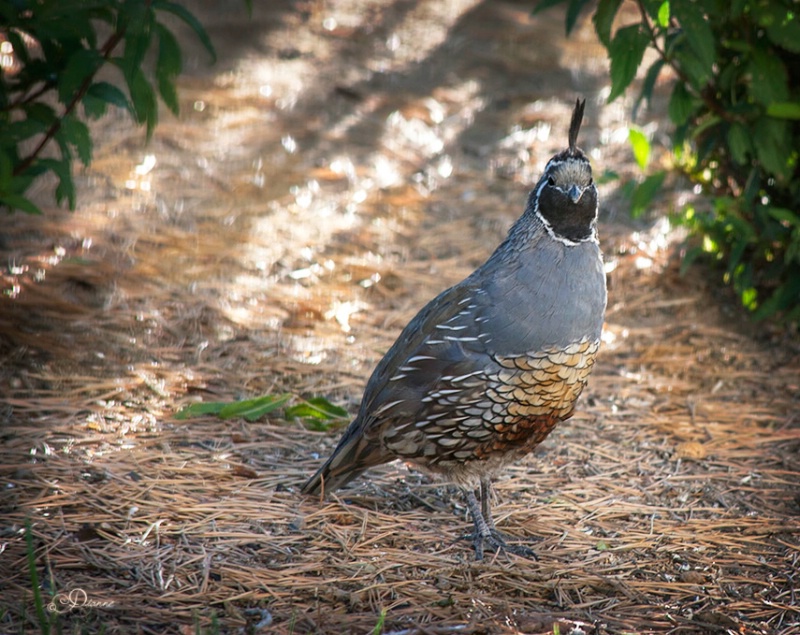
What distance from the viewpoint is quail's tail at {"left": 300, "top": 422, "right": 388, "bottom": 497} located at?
3795mm

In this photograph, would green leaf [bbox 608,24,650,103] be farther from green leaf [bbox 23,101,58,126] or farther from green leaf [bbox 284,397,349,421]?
green leaf [bbox 23,101,58,126]

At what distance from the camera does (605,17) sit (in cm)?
433

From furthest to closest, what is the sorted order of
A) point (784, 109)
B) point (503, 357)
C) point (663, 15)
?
point (784, 109)
point (663, 15)
point (503, 357)

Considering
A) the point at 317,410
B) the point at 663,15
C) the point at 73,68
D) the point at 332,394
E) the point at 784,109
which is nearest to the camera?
the point at 73,68

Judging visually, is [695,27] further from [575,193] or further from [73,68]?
[73,68]

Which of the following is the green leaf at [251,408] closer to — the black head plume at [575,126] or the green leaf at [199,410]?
the green leaf at [199,410]

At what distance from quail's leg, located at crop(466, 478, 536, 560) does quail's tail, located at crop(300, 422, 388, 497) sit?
42 cm

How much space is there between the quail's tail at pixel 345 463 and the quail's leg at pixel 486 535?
1.39 feet

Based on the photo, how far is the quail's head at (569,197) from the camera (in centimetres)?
349

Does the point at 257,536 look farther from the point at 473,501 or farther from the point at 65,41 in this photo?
the point at 65,41

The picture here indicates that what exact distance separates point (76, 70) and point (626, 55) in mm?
2473

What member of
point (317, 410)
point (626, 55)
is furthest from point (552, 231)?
point (317, 410)

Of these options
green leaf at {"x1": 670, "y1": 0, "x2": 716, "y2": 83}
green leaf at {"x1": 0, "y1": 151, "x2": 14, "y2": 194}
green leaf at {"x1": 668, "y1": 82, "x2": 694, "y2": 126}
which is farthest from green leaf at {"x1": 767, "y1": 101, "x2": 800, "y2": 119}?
green leaf at {"x1": 0, "y1": 151, "x2": 14, "y2": 194}

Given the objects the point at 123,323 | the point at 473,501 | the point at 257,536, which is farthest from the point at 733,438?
the point at 123,323
